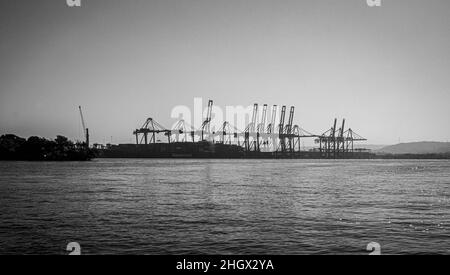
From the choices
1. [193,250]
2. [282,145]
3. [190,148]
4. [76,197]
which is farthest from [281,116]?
[193,250]

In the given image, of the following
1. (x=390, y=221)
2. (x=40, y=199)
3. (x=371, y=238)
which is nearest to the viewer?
(x=371, y=238)

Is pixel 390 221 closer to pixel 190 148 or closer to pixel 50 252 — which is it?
pixel 50 252

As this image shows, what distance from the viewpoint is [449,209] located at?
2097 cm

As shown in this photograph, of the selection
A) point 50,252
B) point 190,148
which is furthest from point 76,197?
point 190,148

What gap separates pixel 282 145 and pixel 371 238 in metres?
183

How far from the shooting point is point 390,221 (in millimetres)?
16750
